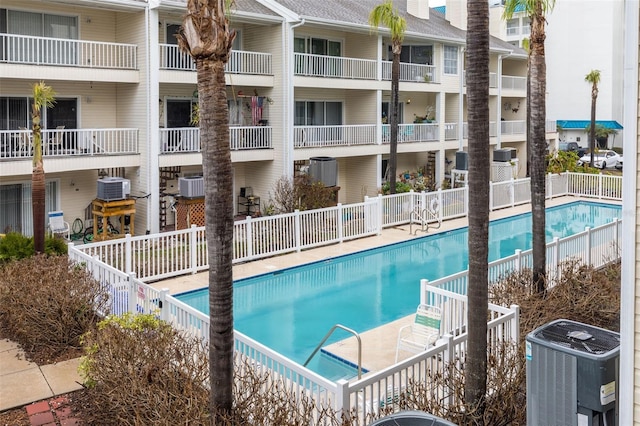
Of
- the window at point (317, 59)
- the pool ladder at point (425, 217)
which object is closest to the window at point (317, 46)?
the window at point (317, 59)

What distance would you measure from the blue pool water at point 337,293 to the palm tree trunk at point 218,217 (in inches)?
183

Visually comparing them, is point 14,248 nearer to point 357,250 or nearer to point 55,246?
point 55,246

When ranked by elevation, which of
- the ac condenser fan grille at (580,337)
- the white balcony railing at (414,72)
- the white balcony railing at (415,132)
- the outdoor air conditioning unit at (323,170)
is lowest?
the ac condenser fan grille at (580,337)

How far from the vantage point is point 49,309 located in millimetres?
10523

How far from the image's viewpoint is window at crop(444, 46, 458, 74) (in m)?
32.8

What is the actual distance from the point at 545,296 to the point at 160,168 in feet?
50.3

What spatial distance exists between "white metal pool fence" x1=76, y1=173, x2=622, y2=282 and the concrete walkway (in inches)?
187

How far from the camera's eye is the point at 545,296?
12305 mm

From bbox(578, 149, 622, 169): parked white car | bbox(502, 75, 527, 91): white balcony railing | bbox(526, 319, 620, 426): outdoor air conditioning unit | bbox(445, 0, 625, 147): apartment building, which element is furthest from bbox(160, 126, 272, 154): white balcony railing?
bbox(445, 0, 625, 147): apartment building

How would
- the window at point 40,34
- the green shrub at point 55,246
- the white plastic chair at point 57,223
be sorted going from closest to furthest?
the green shrub at point 55,246 → the window at point 40,34 → the white plastic chair at point 57,223

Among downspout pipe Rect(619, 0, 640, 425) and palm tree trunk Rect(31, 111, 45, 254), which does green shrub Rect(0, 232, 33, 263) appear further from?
downspout pipe Rect(619, 0, 640, 425)

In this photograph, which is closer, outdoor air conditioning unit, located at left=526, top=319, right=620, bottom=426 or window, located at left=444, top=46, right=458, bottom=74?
outdoor air conditioning unit, located at left=526, top=319, right=620, bottom=426

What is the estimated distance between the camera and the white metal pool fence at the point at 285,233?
53.2 feet

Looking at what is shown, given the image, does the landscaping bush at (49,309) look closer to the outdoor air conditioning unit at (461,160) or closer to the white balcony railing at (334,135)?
the white balcony railing at (334,135)
